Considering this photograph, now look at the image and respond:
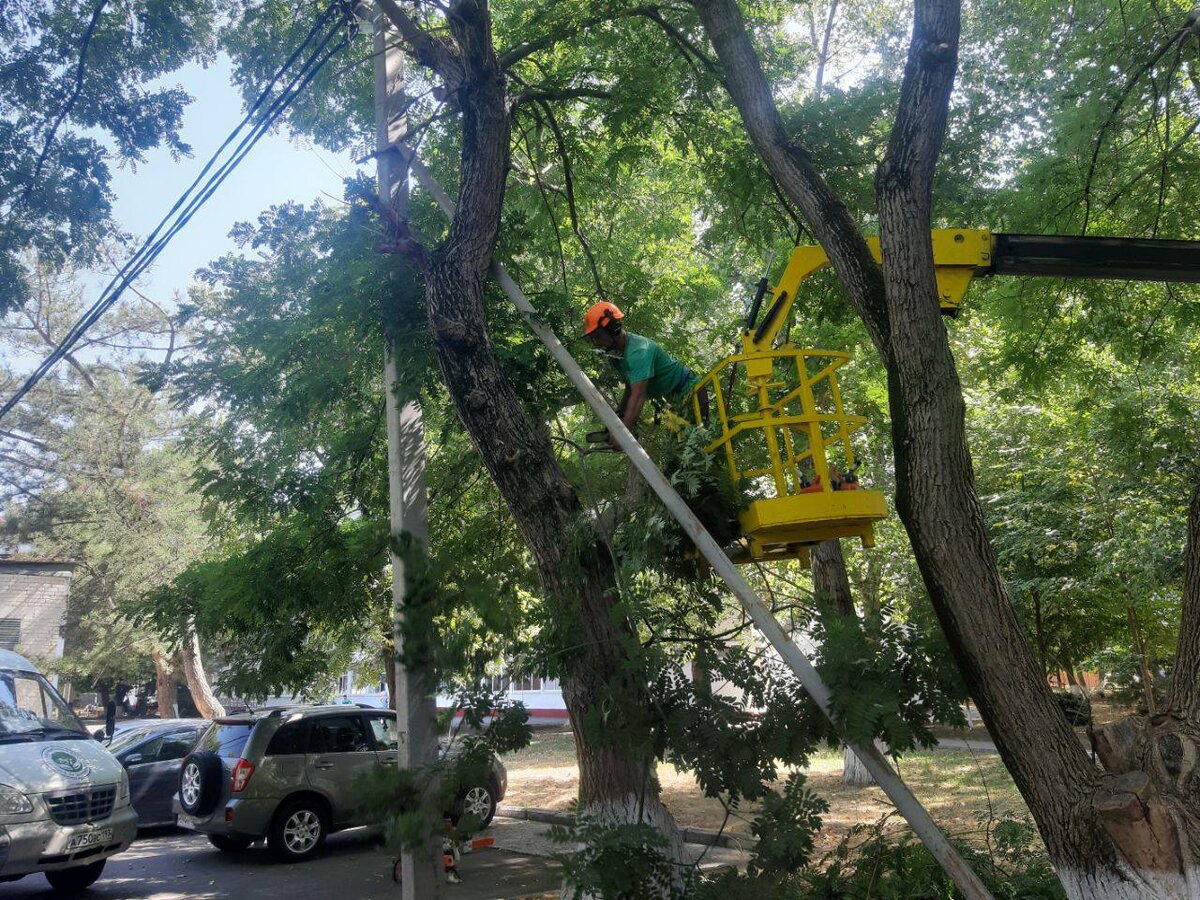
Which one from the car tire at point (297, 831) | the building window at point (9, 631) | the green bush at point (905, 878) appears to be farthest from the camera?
the building window at point (9, 631)

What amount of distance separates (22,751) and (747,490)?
7.50m

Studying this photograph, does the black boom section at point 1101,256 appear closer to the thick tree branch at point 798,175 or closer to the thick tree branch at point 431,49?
the thick tree branch at point 798,175

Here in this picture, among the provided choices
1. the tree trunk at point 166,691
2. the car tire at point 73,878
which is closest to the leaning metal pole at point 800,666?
the car tire at point 73,878

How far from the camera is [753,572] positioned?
1160 cm

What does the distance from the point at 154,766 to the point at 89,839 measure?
4853 mm

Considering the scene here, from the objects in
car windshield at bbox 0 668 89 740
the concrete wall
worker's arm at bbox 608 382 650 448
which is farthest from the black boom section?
the concrete wall

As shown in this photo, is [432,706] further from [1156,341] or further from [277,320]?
[1156,341]

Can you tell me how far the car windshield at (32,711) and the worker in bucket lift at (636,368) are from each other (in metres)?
7.01

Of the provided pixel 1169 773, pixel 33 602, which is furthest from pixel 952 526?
pixel 33 602

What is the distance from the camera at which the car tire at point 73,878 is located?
9.90m

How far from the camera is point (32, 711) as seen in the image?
971 cm

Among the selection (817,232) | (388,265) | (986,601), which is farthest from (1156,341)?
(388,265)

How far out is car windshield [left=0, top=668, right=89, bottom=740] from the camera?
9352 millimetres

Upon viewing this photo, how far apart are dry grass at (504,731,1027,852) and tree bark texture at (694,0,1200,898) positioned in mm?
3781
